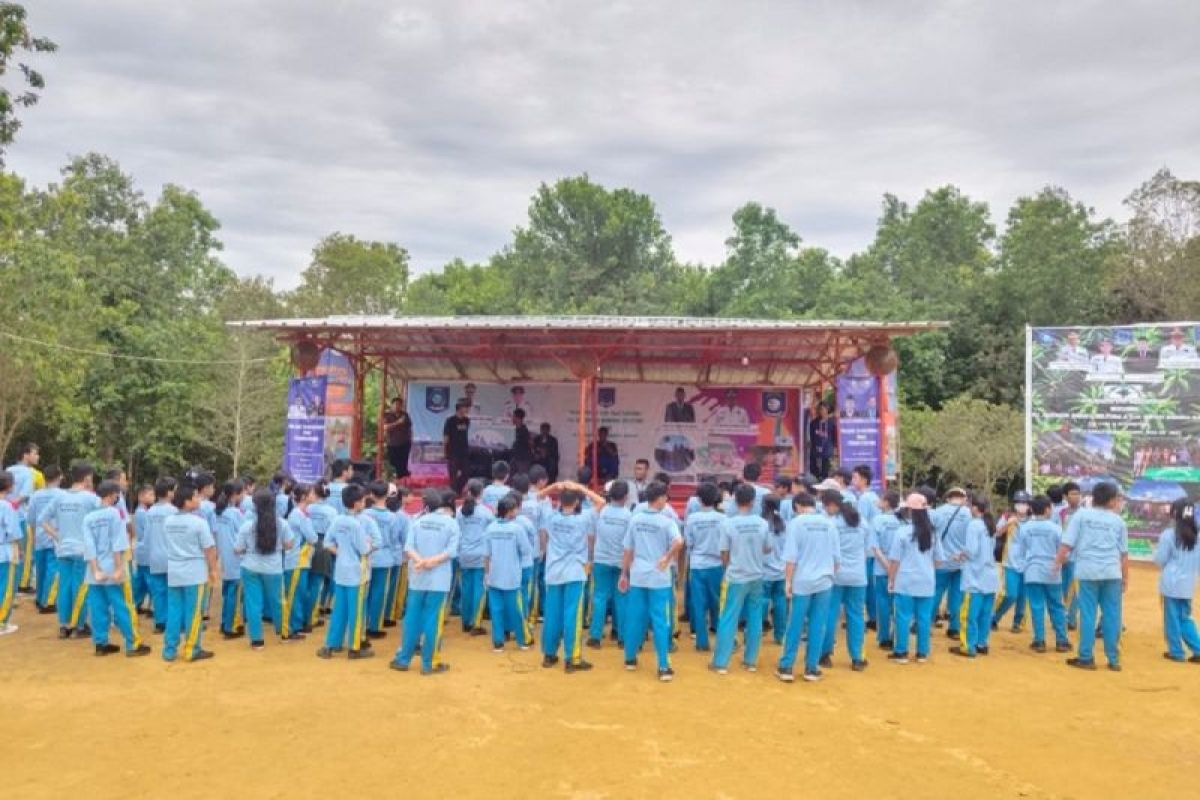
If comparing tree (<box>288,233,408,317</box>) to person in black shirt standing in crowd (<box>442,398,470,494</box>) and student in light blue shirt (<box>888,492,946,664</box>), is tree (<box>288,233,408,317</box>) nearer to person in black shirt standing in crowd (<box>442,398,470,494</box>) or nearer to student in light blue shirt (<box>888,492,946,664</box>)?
person in black shirt standing in crowd (<box>442,398,470,494</box>)

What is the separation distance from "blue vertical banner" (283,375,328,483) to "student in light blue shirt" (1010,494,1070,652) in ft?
28.8

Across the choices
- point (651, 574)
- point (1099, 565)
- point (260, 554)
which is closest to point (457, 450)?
point (260, 554)

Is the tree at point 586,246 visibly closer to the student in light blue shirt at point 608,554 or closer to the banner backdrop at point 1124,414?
the banner backdrop at point 1124,414

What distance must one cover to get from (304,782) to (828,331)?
341 inches

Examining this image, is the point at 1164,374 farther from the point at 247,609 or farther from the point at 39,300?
the point at 39,300

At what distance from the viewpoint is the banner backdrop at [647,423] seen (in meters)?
14.7

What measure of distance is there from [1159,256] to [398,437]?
21.5 meters

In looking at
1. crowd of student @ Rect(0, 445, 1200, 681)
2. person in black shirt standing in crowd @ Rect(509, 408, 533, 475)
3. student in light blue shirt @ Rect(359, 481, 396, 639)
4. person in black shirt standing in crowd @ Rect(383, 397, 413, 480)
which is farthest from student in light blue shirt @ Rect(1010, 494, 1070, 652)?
person in black shirt standing in crowd @ Rect(383, 397, 413, 480)

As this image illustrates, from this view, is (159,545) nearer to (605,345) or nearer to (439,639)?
(439,639)

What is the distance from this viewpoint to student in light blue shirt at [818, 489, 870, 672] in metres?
6.61

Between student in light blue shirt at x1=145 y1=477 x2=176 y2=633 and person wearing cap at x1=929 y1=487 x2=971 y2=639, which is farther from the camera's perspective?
person wearing cap at x1=929 y1=487 x2=971 y2=639

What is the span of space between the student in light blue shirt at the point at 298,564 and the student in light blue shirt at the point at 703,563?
10.8ft

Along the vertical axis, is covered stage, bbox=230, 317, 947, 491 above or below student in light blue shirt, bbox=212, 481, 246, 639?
above

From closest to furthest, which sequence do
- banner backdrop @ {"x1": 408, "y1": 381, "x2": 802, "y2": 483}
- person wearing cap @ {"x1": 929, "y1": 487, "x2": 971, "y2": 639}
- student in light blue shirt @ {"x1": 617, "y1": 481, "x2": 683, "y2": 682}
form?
student in light blue shirt @ {"x1": 617, "y1": 481, "x2": 683, "y2": 682} → person wearing cap @ {"x1": 929, "y1": 487, "x2": 971, "y2": 639} → banner backdrop @ {"x1": 408, "y1": 381, "x2": 802, "y2": 483}
